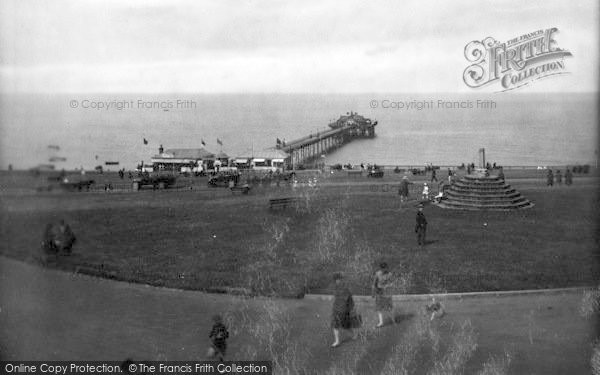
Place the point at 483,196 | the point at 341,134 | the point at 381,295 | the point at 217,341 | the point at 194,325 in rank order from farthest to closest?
the point at 341,134, the point at 483,196, the point at 194,325, the point at 381,295, the point at 217,341

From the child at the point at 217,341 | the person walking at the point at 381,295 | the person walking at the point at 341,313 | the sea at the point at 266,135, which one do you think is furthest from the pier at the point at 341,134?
the child at the point at 217,341

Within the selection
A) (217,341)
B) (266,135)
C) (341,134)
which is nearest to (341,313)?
(217,341)

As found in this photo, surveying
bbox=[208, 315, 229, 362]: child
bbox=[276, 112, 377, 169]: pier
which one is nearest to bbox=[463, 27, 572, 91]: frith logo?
bbox=[208, 315, 229, 362]: child

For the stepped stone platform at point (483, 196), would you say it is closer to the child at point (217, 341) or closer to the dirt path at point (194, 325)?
the dirt path at point (194, 325)

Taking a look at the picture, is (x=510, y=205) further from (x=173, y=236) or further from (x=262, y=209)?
(x=173, y=236)

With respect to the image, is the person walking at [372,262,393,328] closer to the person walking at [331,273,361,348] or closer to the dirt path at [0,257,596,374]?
the dirt path at [0,257,596,374]

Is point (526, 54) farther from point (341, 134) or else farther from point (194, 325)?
point (341, 134)
